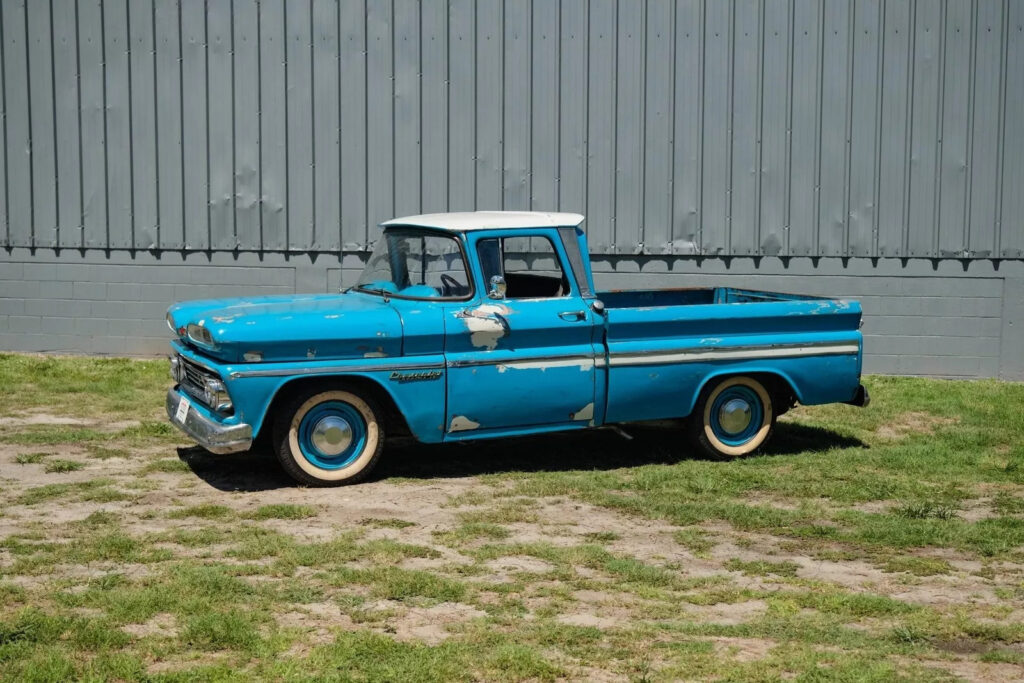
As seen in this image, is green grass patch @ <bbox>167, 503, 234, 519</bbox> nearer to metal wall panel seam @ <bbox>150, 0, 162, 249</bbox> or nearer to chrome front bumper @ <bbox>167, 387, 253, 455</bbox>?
chrome front bumper @ <bbox>167, 387, 253, 455</bbox>

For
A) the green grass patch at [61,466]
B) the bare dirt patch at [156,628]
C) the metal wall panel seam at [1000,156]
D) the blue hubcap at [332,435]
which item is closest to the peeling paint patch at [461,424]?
the blue hubcap at [332,435]

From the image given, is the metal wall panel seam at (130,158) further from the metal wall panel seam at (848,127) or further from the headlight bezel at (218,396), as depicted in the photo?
the metal wall panel seam at (848,127)

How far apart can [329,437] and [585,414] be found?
173 cm

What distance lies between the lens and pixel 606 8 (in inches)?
518

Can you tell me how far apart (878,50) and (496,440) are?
6.15m

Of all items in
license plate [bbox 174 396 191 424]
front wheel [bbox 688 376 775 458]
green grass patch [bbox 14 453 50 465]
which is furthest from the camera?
front wheel [bbox 688 376 775 458]

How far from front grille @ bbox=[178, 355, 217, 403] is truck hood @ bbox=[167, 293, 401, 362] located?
0.12 m

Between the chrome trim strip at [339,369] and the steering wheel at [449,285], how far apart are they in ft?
1.67

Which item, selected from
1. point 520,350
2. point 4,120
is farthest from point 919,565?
point 4,120

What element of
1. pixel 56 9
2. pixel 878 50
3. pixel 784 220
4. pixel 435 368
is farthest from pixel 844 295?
pixel 56 9

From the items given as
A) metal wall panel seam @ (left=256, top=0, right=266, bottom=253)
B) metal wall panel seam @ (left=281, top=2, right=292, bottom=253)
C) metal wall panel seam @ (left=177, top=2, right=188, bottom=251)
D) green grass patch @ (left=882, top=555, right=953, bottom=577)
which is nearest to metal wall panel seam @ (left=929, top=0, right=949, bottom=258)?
metal wall panel seam @ (left=256, top=0, right=266, bottom=253)

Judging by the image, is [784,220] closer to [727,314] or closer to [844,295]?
[844,295]

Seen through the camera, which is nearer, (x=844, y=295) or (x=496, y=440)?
(x=496, y=440)

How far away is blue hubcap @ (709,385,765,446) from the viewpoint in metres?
9.20
